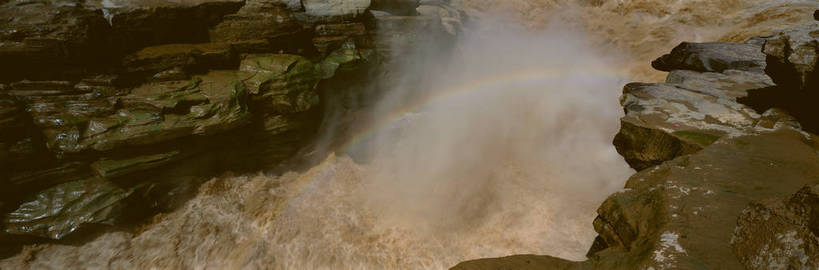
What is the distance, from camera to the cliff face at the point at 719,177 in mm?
2254

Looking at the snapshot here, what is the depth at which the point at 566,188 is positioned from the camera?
7.08 meters

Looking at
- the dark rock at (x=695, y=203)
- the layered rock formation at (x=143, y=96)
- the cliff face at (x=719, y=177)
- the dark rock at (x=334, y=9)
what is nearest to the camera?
the cliff face at (x=719, y=177)

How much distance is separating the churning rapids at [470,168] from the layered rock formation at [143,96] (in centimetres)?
61

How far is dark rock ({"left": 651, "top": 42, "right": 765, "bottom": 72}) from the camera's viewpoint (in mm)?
6871

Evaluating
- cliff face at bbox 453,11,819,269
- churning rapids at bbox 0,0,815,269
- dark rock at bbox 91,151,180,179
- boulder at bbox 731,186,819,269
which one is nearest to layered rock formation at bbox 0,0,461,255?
dark rock at bbox 91,151,180,179

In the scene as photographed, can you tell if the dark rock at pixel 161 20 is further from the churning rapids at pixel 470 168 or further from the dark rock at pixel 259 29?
the churning rapids at pixel 470 168

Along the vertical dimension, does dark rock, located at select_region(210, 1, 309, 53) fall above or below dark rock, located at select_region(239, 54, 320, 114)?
above

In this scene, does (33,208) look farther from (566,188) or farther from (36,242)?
(566,188)

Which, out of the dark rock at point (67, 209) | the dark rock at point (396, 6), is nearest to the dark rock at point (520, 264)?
the dark rock at point (67, 209)

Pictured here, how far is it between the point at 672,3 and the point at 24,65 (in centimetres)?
1587

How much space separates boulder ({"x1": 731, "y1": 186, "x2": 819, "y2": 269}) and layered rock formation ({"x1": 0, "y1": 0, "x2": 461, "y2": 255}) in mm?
7105

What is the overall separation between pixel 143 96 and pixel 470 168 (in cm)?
692

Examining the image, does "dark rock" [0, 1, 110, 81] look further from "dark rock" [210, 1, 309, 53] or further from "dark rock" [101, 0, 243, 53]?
"dark rock" [210, 1, 309, 53]

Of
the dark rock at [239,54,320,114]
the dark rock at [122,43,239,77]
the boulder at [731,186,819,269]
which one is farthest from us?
the dark rock at [239,54,320,114]
